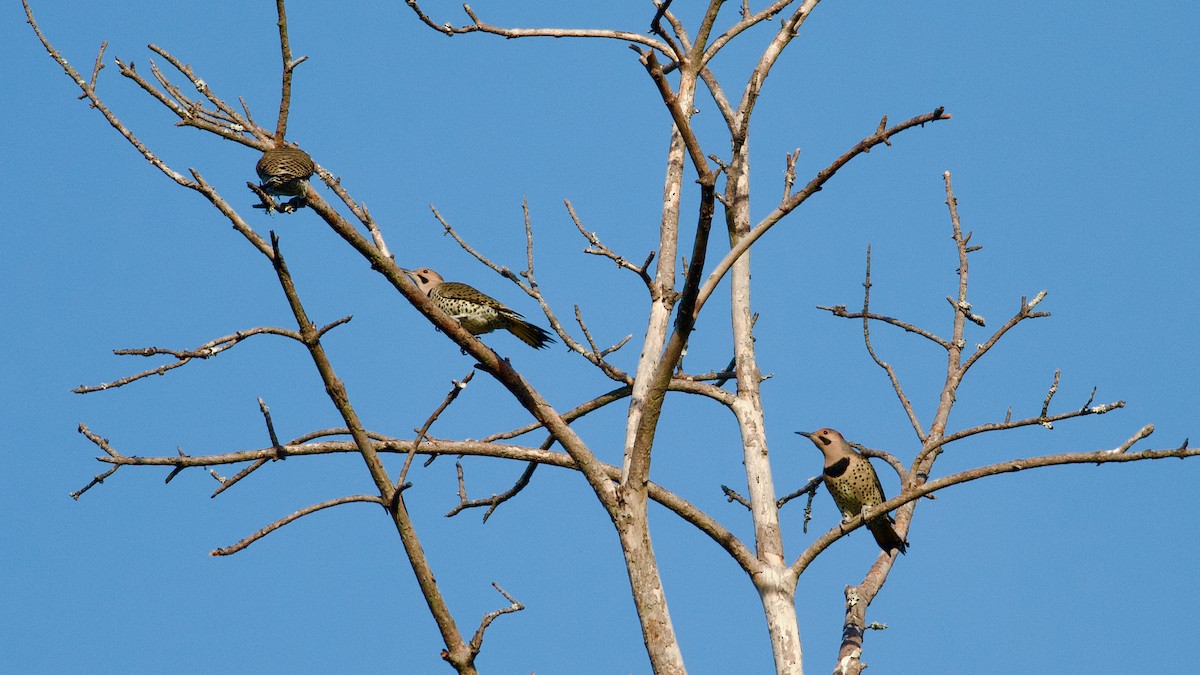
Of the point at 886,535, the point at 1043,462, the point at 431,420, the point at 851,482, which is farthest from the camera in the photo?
the point at 851,482

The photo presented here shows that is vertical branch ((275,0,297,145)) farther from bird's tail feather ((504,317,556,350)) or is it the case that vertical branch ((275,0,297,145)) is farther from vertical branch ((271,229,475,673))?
bird's tail feather ((504,317,556,350))

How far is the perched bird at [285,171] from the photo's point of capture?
4480mm

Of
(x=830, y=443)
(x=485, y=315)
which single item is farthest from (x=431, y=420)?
(x=830, y=443)

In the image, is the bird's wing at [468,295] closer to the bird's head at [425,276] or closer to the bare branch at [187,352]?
the bird's head at [425,276]

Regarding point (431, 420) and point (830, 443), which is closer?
point (431, 420)

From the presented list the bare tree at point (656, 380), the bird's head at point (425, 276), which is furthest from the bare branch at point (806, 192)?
the bird's head at point (425, 276)

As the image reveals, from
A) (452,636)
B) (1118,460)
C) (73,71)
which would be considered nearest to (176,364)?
(73,71)

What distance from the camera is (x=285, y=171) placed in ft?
14.9

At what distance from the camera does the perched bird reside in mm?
4480

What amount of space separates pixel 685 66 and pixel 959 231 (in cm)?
225

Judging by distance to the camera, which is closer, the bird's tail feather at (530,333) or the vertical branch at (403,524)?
the vertical branch at (403,524)

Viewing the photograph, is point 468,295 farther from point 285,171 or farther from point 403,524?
point 403,524

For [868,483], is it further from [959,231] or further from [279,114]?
[279,114]

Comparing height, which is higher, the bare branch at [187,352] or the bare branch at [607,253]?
the bare branch at [607,253]
